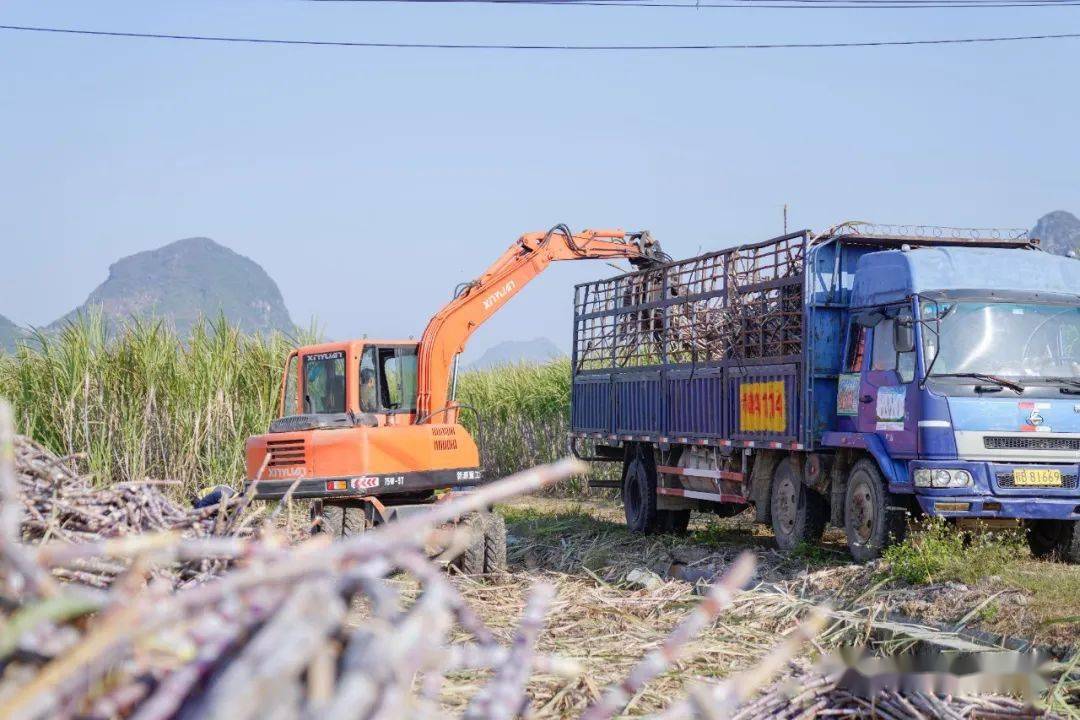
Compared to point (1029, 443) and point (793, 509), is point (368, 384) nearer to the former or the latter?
point (793, 509)

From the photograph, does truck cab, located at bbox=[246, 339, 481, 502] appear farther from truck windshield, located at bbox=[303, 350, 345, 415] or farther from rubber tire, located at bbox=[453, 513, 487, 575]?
rubber tire, located at bbox=[453, 513, 487, 575]

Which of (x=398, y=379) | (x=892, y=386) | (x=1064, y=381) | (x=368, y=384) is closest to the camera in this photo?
(x=1064, y=381)

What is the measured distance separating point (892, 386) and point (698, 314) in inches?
156

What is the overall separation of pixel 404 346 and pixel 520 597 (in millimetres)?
3823

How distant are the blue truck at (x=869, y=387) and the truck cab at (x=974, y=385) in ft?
0.05

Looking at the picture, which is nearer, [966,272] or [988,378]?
[988,378]

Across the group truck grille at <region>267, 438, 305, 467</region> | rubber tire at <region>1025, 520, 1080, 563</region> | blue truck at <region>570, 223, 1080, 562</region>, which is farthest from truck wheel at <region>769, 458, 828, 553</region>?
truck grille at <region>267, 438, 305, 467</region>

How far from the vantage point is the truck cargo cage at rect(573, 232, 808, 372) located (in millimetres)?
13844

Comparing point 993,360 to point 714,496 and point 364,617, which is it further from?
point 364,617

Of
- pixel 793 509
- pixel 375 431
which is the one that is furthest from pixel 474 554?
pixel 793 509

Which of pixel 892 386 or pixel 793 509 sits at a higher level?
pixel 892 386

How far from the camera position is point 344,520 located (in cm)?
1296

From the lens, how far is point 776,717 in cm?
550

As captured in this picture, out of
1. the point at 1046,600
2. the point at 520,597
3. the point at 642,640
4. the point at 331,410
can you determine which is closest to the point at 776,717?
the point at 642,640
